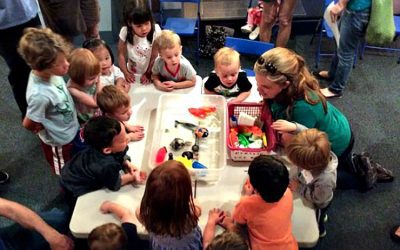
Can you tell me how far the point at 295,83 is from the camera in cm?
217

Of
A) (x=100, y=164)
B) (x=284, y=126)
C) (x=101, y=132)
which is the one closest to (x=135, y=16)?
(x=101, y=132)

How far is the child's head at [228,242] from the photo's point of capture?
1678 mm

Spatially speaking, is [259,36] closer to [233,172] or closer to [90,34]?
[90,34]

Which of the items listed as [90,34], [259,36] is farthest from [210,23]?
→ [90,34]

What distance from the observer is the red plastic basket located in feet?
6.89

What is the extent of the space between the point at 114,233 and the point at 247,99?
1.21 metres

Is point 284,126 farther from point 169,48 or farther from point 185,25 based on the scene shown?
point 185,25

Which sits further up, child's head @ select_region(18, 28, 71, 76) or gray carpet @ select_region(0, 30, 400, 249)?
child's head @ select_region(18, 28, 71, 76)

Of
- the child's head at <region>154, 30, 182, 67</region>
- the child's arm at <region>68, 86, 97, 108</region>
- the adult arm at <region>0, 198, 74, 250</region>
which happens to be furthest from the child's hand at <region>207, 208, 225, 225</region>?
the child's head at <region>154, 30, 182, 67</region>

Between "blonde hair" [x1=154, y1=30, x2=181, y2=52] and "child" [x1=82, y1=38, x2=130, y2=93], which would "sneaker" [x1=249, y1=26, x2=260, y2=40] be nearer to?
"blonde hair" [x1=154, y1=30, x2=181, y2=52]

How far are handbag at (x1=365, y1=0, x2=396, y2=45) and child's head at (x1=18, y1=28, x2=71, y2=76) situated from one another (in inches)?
91.9

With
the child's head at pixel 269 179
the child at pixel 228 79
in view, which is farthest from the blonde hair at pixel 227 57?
the child's head at pixel 269 179

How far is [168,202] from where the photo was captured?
1688 millimetres

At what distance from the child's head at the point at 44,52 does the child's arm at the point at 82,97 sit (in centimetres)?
21
